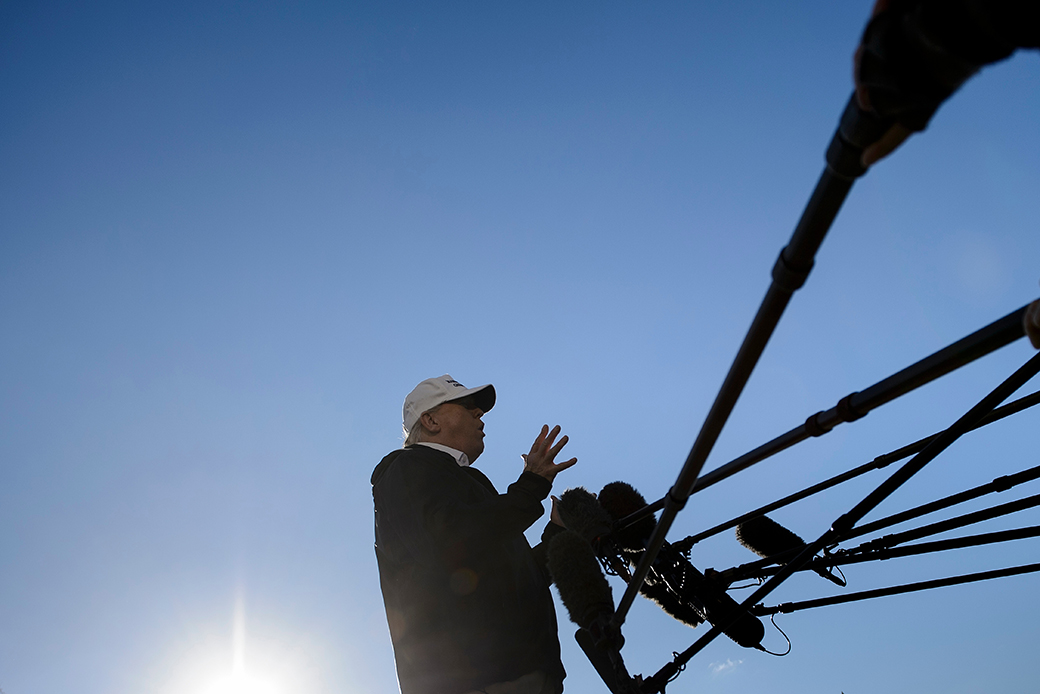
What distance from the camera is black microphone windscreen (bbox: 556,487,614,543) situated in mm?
4277

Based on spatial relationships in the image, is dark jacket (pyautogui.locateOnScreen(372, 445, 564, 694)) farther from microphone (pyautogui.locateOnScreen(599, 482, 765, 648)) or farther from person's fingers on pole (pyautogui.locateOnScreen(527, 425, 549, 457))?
microphone (pyautogui.locateOnScreen(599, 482, 765, 648))

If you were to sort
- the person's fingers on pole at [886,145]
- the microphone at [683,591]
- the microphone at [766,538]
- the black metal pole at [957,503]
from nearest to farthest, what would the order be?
the person's fingers on pole at [886,145], the black metal pole at [957,503], the microphone at [683,591], the microphone at [766,538]

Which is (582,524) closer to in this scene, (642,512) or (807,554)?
(642,512)

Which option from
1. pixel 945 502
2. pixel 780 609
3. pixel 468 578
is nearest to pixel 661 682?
pixel 780 609

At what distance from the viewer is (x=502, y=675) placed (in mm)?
2812

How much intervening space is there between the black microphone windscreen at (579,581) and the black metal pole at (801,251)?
6.96ft

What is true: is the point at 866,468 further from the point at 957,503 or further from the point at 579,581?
the point at 579,581

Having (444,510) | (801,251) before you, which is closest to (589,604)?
(444,510)

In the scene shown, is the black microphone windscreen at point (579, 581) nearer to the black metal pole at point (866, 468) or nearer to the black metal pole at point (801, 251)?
the black metal pole at point (866, 468)

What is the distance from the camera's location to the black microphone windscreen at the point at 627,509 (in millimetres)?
4289

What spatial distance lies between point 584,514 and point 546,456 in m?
1.19

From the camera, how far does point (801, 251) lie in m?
1.01

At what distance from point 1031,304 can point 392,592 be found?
3161mm

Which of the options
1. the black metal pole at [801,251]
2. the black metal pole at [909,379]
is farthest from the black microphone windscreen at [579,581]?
the black metal pole at [801,251]
